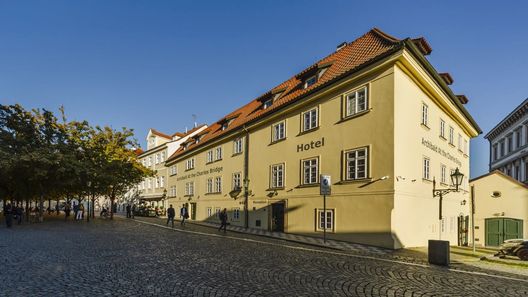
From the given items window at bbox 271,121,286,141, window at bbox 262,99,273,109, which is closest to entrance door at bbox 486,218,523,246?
window at bbox 271,121,286,141

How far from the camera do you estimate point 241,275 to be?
369 inches

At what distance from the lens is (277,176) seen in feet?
80.7

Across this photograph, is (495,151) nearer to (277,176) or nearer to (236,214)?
(236,214)

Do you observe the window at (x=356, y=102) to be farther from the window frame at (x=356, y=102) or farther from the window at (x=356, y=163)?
the window at (x=356, y=163)

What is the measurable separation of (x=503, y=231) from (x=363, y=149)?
1623cm

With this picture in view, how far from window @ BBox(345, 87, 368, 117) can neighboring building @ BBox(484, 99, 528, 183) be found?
3473cm

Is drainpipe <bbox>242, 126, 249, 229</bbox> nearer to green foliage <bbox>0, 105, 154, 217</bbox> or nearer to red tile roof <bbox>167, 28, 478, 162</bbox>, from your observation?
red tile roof <bbox>167, 28, 478, 162</bbox>

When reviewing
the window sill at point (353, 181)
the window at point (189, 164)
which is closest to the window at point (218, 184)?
the window at point (189, 164)

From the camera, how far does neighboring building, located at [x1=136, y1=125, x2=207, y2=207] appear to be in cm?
5084

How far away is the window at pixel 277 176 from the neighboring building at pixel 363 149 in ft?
0.23

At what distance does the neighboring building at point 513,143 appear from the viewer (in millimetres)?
43062

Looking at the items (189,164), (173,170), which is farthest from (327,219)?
(173,170)

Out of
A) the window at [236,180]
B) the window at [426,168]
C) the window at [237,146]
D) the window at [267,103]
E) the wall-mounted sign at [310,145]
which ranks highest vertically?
the window at [267,103]

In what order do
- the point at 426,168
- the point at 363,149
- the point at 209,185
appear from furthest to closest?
the point at 209,185 → the point at 426,168 → the point at 363,149
